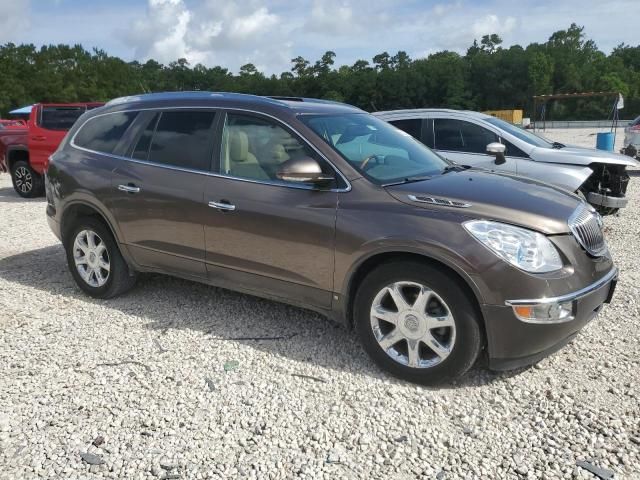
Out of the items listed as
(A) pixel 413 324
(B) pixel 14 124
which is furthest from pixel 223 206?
(B) pixel 14 124

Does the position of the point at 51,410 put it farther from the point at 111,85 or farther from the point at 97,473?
the point at 111,85

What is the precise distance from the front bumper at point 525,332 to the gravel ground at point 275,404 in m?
0.27

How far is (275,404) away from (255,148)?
1.82 metres

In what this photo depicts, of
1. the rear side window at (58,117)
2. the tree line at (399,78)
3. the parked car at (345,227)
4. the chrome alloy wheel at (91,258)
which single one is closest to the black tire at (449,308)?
the parked car at (345,227)

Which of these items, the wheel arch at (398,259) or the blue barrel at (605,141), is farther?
the blue barrel at (605,141)

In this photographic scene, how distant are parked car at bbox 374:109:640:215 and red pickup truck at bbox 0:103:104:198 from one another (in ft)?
23.1

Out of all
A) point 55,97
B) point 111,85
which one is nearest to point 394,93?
point 111,85

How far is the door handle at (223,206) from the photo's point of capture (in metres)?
4.08

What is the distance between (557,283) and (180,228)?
2.73 meters

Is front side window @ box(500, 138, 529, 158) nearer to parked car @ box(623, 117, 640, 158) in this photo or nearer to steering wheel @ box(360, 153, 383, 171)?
steering wheel @ box(360, 153, 383, 171)

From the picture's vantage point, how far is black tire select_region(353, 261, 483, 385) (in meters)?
3.28

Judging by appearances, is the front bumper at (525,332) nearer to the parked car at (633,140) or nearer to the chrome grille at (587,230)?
the chrome grille at (587,230)

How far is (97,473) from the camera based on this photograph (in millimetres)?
2764

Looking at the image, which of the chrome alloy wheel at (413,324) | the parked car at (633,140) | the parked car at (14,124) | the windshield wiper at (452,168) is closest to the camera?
the chrome alloy wheel at (413,324)
